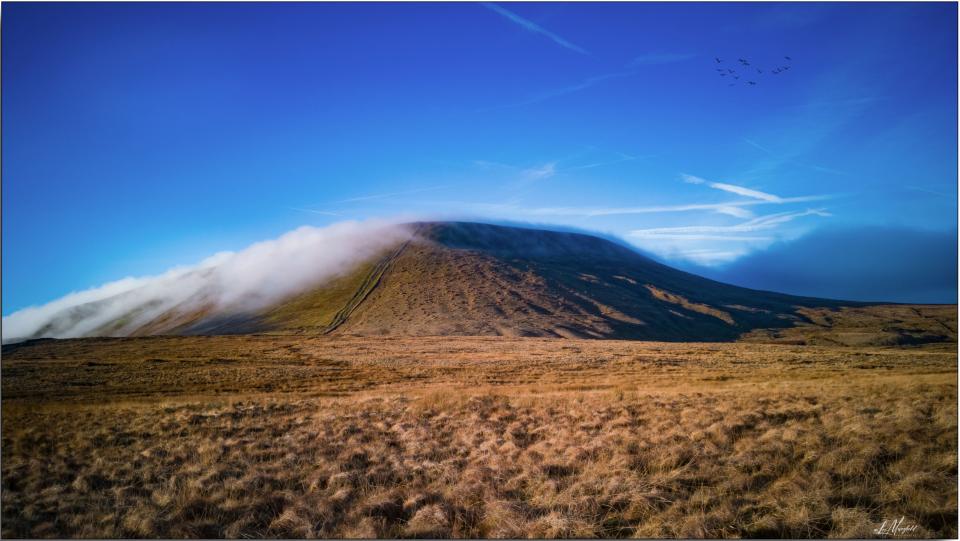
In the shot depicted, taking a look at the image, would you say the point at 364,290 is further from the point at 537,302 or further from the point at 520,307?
the point at 537,302

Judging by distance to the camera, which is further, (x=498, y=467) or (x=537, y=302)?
(x=537, y=302)

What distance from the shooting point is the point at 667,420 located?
13.7 metres

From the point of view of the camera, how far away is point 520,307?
11550cm

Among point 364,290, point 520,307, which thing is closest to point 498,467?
point 520,307

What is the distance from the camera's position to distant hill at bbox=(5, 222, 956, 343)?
102 m

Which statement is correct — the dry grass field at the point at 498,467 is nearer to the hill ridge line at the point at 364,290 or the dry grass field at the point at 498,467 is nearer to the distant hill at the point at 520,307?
the distant hill at the point at 520,307

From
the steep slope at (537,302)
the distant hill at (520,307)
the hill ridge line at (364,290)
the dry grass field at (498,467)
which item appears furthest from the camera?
the hill ridge line at (364,290)

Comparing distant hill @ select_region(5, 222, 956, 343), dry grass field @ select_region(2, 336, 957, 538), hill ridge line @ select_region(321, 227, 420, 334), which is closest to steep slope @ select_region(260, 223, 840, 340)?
distant hill @ select_region(5, 222, 956, 343)

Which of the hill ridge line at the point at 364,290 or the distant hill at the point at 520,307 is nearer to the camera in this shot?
the distant hill at the point at 520,307

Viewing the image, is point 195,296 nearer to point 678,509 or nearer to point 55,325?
point 55,325

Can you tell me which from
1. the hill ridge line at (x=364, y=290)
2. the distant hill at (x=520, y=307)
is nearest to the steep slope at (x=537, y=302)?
the distant hill at (x=520, y=307)

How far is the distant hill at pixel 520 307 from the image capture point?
102 meters

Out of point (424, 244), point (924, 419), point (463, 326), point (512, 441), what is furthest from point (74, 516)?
point (424, 244)

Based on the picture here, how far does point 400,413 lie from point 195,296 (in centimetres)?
18249
